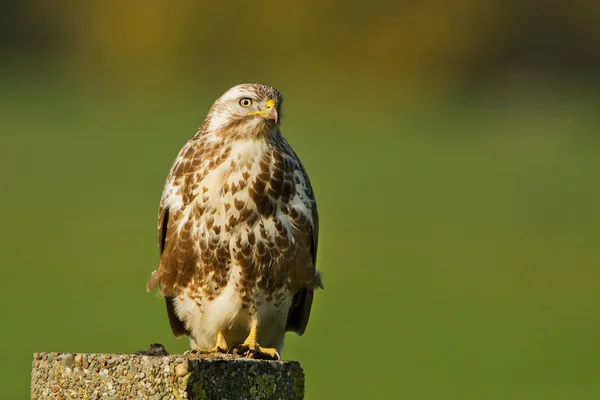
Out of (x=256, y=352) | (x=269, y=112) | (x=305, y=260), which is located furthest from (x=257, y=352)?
(x=269, y=112)

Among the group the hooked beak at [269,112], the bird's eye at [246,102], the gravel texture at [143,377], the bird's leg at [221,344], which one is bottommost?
the gravel texture at [143,377]

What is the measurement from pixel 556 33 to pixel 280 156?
1824 inches

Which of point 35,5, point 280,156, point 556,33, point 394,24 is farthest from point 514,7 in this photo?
point 280,156

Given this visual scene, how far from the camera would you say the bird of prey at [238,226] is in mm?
6789

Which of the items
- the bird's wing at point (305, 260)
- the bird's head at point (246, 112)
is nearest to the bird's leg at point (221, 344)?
the bird's wing at point (305, 260)

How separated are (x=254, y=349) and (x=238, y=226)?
0.68 m

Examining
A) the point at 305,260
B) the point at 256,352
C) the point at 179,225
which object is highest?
the point at 179,225

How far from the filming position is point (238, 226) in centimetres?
678

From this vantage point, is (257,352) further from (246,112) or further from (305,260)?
(246,112)

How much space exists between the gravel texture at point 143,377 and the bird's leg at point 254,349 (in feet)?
4.77

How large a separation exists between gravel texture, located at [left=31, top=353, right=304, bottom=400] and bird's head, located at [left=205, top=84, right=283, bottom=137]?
6.71ft

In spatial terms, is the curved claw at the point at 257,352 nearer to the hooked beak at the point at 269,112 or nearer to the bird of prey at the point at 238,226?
the bird of prey at the point at 238,226

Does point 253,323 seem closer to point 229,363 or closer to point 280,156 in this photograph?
point 280,156

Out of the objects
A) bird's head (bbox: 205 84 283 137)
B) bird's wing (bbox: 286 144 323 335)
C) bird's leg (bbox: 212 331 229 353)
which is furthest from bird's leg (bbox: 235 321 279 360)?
bird's head (bbox: 205 84 283 137)
